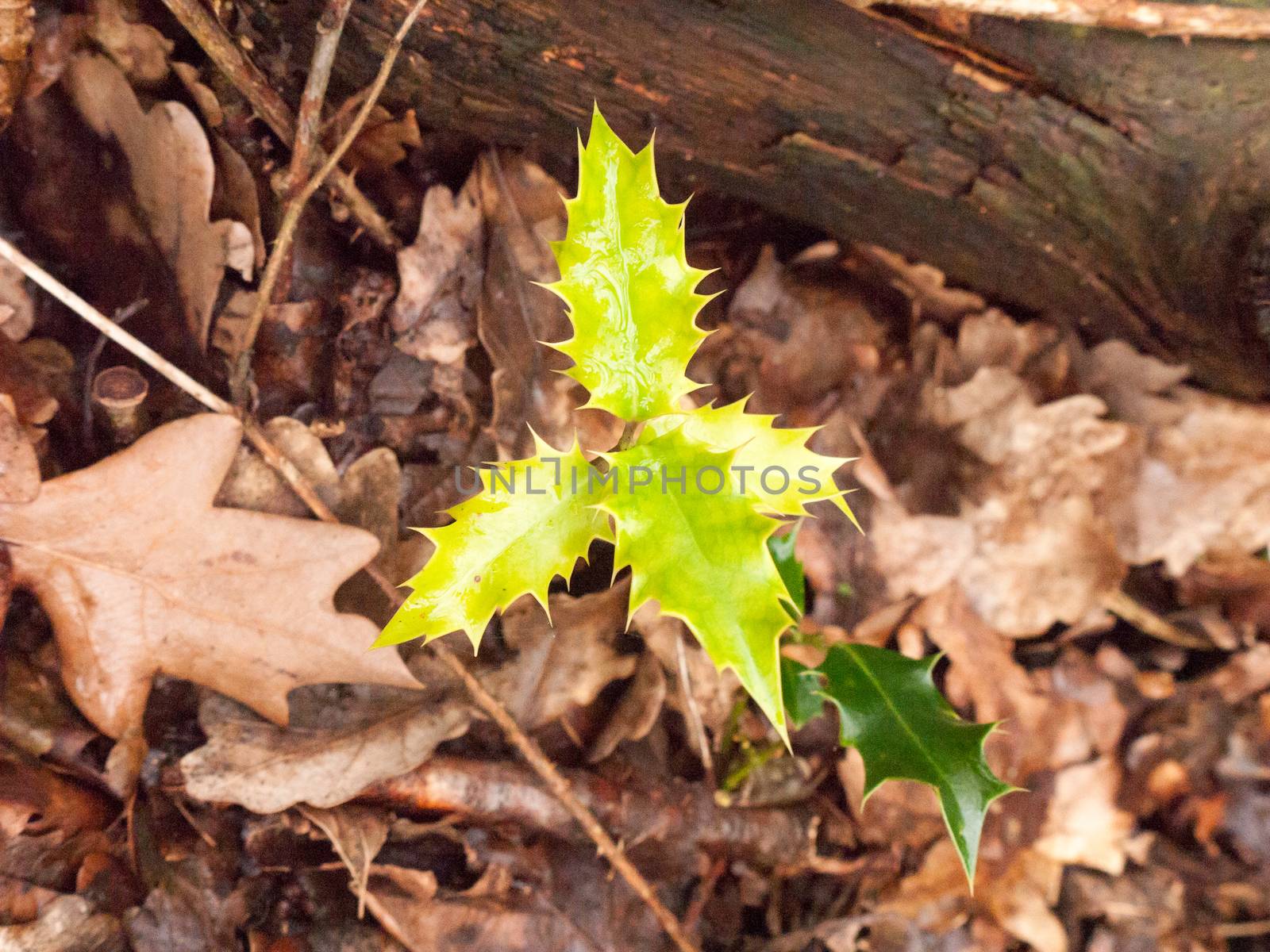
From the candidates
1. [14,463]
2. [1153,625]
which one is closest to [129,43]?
[14,463]

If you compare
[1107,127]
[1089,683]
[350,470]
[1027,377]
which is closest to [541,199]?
[350,470]

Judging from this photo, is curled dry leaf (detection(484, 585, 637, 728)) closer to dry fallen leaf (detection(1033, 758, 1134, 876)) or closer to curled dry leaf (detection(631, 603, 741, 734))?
curled dry leaf (detection(631, 603, 741, 734))

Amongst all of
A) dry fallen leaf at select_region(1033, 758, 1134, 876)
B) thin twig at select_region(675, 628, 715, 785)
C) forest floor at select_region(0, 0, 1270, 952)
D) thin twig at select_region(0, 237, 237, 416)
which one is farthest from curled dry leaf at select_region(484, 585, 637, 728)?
dry fallen leaf at select_region(1033, 758, 1134, 876)

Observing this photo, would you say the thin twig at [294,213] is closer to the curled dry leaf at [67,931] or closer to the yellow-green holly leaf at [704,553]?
the yellow-green holly leaf at [704,553]

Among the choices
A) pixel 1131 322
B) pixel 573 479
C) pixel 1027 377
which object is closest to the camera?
pixel 573 479

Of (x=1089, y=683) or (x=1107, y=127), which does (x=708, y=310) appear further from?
(x=1089, y=683)

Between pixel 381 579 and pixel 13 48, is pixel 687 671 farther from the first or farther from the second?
pixel 13 48

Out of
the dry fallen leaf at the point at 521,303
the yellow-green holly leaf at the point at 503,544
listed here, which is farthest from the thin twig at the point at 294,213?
the yellow-green holly leaf at the point at 503,544
